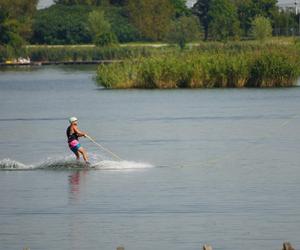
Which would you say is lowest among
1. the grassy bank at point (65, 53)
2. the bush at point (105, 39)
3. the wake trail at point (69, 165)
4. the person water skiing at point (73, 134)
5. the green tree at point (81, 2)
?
the grassy bank at point (65, 53)

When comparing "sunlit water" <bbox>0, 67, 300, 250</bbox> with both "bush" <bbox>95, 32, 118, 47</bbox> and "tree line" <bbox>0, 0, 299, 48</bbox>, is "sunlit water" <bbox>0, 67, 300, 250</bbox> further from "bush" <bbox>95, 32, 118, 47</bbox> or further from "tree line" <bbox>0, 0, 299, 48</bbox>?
"bush" <bbox>95, 32, 118, 47</bbox>

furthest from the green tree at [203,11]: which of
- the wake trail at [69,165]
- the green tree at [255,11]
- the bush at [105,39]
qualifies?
the wake trail at [69,165]

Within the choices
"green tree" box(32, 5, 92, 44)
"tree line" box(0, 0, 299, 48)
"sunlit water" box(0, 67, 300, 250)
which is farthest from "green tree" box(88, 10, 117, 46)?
"sunlit water" box(0, 67, 300, 250)

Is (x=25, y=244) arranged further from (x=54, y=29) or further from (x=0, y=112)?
(x=54, y=29)

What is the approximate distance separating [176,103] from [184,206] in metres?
34.0

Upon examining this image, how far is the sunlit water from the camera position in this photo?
27.4 metres

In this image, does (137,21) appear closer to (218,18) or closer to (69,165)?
(218,18)

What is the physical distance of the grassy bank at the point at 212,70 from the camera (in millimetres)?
68438

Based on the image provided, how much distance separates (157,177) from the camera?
3606cm

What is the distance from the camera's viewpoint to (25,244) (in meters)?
26.6

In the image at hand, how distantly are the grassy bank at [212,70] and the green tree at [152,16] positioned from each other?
287 ft

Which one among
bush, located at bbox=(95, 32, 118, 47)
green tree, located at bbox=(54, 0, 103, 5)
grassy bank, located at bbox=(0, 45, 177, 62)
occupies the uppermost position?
green tree, located at bbox=(54, 0, 103, 5)

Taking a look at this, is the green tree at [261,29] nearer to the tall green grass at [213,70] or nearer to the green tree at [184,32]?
the green tree at [184,32]

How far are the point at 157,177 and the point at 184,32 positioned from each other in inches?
4516
